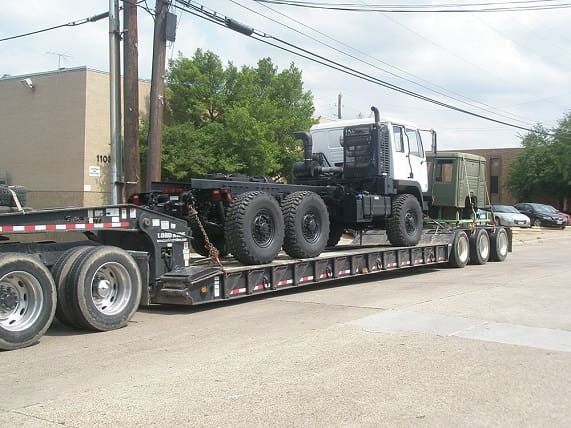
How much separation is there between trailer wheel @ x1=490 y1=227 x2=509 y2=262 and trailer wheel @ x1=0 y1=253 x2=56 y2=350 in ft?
44.7

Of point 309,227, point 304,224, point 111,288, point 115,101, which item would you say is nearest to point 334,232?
point 309,227

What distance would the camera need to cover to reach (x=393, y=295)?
37.0 feet

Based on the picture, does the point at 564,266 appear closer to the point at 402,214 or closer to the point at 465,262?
the point at 465,262

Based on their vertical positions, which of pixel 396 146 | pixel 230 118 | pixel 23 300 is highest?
pixel 230 118

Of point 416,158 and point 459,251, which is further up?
point 416,158

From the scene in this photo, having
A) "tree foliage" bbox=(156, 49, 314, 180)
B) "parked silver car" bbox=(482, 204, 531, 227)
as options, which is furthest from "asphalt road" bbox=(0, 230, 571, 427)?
"parked silver car" bbox=(482, 204, 531, 227)

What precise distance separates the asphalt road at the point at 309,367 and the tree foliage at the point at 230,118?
1234cm

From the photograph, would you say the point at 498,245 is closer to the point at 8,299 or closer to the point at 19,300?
the point at 19,300

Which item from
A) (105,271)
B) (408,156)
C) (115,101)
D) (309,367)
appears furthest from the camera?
(408,156)

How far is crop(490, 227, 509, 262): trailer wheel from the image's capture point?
59.5ft

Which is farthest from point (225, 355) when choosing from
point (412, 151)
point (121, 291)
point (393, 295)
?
point (412, 151)

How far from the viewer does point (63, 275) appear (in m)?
8.01

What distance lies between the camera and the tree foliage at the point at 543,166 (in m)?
47.4

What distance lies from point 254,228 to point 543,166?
4397 centimetres
